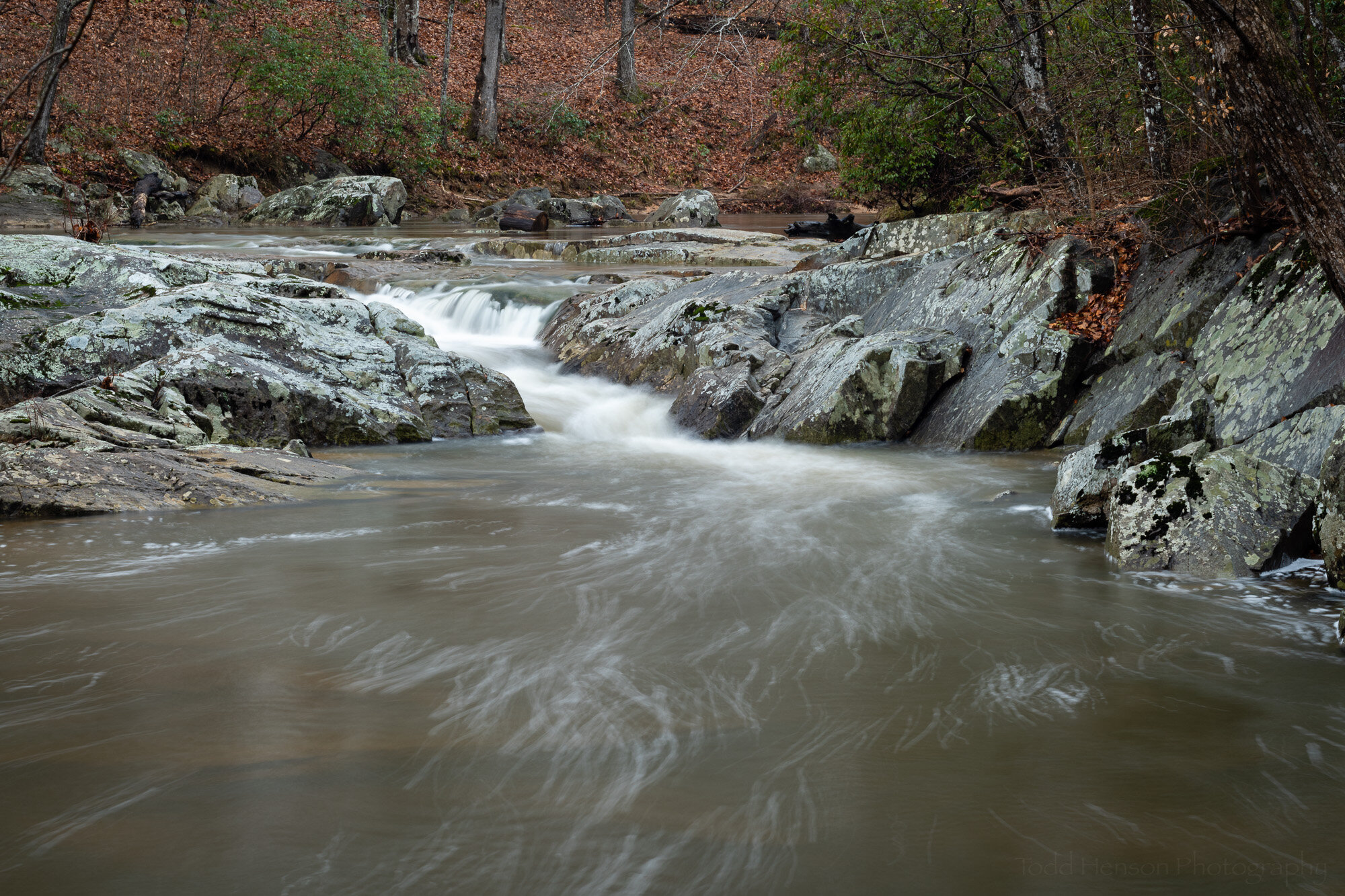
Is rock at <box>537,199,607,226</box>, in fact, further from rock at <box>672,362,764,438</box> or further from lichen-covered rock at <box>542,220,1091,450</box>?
rock at <box>672,362,764,438</box>

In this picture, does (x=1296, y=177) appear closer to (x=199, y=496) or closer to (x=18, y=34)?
(x=199, y=496)

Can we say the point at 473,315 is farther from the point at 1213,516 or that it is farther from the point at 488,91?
the point at 488,91

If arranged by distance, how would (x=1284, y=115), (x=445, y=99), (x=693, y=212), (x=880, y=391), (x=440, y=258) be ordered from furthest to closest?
(x=445, y=99) < (x=693, y=212) < (x=440, y=258) < (x=880, y=391) < (x=1284, y=115)

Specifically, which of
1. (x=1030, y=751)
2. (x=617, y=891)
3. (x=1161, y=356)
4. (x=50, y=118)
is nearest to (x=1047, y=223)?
(x=1161, y=356)

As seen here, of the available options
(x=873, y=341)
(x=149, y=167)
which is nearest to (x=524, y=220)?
(x=149, y=167)

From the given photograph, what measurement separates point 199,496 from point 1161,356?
22.0 feet

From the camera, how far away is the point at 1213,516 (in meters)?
4.89

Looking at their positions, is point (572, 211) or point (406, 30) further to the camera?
point (406, 30)

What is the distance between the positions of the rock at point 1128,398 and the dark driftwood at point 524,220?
15.6 m

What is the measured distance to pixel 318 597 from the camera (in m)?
4.42

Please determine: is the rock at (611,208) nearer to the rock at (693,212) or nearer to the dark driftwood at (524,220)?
the rock at (693,212)

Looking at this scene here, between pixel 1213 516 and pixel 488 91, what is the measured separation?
26.7 metres

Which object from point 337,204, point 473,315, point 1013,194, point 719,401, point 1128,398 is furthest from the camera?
point 337,204

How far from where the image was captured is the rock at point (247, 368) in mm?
7273
